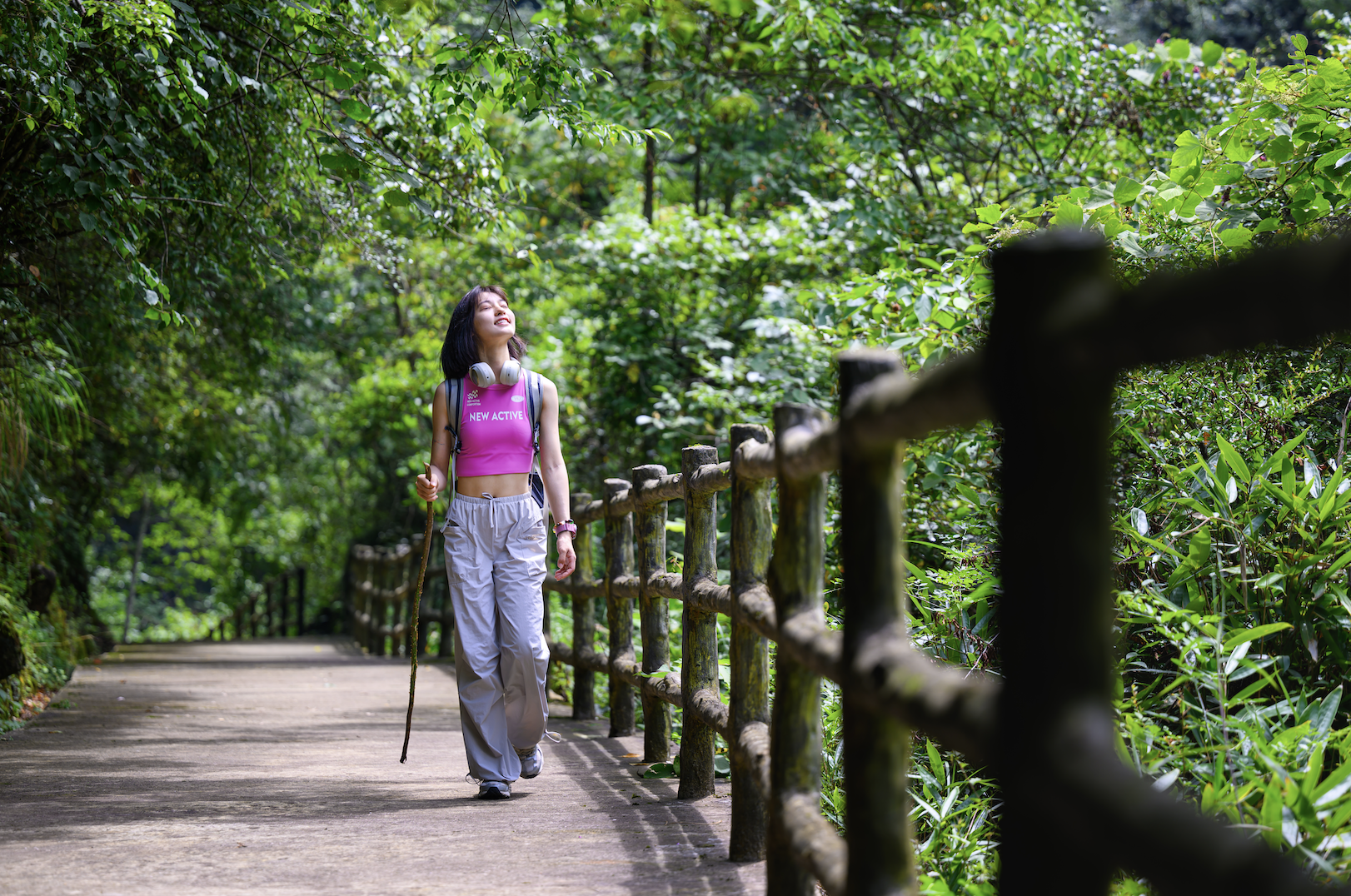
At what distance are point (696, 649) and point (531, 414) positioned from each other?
3.65ft

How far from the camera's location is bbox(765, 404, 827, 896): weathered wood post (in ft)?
8.38

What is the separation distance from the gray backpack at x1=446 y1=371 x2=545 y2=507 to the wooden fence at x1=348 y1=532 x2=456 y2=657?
557 centimetres

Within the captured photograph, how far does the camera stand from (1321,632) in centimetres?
316

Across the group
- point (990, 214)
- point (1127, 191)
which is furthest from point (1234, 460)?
point (990, 214)

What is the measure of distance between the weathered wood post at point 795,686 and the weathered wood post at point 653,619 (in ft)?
7.10

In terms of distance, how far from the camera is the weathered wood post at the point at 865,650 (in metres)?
1.93

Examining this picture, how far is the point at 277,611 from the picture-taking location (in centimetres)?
2778

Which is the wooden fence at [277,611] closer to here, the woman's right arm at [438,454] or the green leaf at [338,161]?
the green leaf at [338,161]

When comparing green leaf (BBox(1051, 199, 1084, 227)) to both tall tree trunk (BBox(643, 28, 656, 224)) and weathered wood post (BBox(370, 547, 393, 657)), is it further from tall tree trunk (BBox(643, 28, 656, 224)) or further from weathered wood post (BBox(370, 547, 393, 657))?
weathered wood post (BBox(370, 547, 393, 657))

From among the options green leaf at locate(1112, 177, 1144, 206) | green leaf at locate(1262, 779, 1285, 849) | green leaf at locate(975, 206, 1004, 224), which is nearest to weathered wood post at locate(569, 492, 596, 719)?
green leaf at locate(975, 206, 1004, 224)

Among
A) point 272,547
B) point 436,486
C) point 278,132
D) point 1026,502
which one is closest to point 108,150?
point 278,132

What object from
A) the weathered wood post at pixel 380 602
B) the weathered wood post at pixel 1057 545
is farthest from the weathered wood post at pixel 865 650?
the weathered wood post at pixel 380 602

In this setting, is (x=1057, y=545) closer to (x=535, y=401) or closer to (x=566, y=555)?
(x=535, y=401)

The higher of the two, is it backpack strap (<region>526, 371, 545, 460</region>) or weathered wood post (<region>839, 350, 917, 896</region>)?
backpack strap (<region>526, 371, 545, 460</region>)
